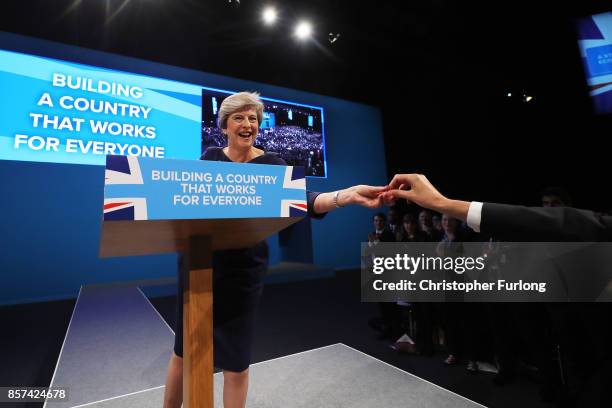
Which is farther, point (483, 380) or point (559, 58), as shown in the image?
point (559, 58)

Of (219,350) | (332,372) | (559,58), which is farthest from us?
(559,58)

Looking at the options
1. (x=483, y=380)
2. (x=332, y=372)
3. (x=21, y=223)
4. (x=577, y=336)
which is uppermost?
(x=21, y=223)

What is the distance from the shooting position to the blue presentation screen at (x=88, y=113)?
4.25 metres

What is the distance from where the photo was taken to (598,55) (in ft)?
11.3

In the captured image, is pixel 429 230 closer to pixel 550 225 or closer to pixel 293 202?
pixel 550 225

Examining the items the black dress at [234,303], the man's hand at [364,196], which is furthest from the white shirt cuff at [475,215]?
the black dress at [234,303]

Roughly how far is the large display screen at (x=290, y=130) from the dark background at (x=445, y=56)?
26.9 inches

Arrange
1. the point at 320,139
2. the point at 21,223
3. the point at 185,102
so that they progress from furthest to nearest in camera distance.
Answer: the point at 320,139 < the point at 185,102 < the point at 21,223

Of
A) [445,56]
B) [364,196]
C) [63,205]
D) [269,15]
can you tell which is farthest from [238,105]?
[445,56]

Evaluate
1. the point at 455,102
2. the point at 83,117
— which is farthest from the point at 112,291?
the point at 455,102

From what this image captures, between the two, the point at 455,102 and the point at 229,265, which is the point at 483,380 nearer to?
the point at 229,265

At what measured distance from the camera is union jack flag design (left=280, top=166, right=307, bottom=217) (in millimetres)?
712

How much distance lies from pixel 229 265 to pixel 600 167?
453 centimetres

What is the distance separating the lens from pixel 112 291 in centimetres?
434
